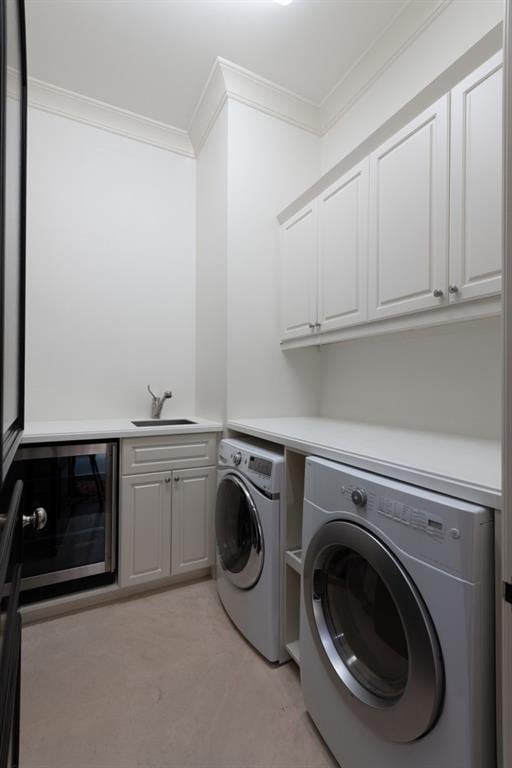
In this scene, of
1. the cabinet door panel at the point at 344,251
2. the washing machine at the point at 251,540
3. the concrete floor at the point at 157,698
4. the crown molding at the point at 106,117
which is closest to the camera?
the concrete floor at the point at 157,698

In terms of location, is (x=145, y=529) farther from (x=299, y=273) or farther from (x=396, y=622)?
(x=299, y=273)

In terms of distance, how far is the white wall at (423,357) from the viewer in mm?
1462

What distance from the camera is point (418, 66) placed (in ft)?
5.85

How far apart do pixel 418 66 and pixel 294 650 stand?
282cm

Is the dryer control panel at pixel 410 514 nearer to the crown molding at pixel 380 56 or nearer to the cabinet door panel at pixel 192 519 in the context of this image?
the cabinet door panel at pixel 192 519

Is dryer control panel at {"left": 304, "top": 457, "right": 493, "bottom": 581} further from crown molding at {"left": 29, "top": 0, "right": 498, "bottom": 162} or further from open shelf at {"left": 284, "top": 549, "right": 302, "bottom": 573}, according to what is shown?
crown molding at {"left": 29, "top": 0, "right": 498, "bottom": 162}

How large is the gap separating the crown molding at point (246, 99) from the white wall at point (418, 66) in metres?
0.23

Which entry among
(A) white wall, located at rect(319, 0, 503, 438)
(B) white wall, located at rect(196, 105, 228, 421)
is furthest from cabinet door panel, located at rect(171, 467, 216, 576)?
(A) white wall, located at rect(319, 0, 503, 438)

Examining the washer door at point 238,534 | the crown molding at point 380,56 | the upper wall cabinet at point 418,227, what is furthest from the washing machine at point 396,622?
the crown molding at point 380,56

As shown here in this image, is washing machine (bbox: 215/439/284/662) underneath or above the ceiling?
underneath

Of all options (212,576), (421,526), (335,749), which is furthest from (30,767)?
(421,526)

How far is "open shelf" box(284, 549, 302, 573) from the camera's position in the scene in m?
1.38

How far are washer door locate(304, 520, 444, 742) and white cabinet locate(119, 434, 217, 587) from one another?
102 centimetres

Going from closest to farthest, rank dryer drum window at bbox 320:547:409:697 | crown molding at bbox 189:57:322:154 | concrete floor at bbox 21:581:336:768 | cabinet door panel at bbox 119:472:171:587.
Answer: dryer drum window at bbox 320:547:409:697 < concrete floor at bbox 21:581:336:768 < cabinet door panel at bbox 119:472:171:587 < crown molding at bbox 189:57:322:154
